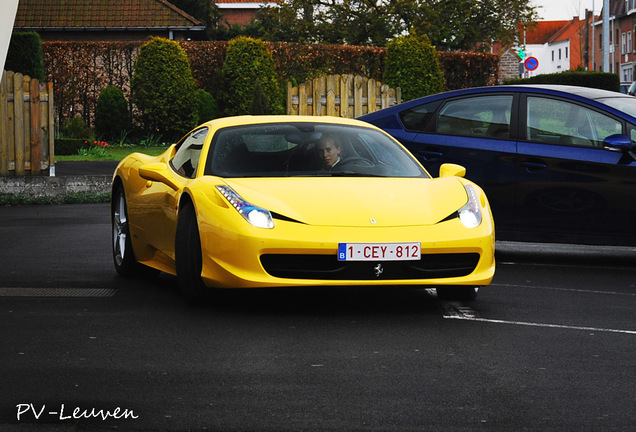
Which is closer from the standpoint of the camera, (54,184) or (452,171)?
(452,171)

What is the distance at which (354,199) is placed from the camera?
7.29 m

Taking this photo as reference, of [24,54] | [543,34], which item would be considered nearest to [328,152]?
[24,54]

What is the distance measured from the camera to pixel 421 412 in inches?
185

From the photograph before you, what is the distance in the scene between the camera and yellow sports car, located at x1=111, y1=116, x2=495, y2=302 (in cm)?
694

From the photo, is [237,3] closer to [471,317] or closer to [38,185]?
[38,185]

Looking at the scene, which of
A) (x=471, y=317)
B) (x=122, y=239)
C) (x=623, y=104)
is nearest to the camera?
(x=471, y=317)

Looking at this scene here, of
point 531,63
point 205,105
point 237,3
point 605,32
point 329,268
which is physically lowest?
point 329,268

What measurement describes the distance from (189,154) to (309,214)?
5.63ft

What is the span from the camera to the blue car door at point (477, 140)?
9859 millimetres

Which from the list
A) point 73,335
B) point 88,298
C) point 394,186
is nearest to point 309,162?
point 394,186

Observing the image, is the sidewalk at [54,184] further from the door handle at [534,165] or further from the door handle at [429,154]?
the door handle at [534,165]

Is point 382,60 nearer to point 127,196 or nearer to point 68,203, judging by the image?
point 68,203

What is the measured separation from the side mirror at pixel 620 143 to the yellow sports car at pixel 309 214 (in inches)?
72.9

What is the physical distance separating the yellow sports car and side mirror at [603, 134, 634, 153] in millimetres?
1853
